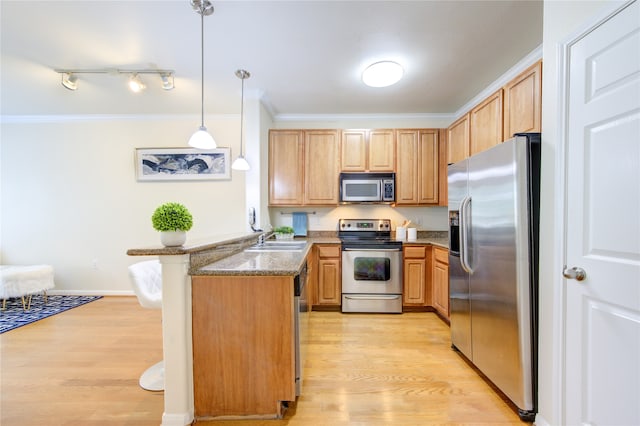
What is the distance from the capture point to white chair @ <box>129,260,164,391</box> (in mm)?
1771

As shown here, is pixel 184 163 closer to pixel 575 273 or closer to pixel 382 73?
pixel 382 73

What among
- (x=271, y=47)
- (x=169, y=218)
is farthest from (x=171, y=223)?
(x=271, y=47)

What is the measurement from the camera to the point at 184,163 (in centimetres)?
365

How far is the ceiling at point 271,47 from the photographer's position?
1.72 m

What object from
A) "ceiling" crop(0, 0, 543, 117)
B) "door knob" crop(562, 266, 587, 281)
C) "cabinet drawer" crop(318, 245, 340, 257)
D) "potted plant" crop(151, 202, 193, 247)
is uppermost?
"ceiling" crop(0, 0, 543, 117)

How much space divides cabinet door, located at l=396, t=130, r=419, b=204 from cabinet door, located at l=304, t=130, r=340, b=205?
2.72ft

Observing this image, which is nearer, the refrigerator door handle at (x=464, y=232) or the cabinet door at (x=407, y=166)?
the refrigerator door handle at (x=464, y=232)

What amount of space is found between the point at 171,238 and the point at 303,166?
7.29 feet

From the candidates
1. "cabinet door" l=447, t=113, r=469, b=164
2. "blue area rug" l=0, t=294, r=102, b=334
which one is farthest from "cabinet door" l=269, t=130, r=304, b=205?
"blue area rug" l=0, t=294, r=102, b=334

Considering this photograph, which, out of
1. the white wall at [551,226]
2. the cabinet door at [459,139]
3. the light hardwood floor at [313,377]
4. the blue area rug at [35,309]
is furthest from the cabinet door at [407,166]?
the blue area rug at [35,309]

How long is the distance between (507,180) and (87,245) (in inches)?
203

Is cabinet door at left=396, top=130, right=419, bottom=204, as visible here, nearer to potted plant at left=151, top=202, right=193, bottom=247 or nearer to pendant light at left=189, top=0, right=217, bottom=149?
pendant light at left=189, top=0, right=217, bottom=149

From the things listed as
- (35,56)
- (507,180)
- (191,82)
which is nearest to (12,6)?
(35,56)

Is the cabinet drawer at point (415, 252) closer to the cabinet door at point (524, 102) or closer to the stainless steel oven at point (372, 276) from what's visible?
the stainless steel oven at point (372, 276)
